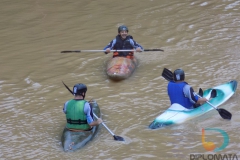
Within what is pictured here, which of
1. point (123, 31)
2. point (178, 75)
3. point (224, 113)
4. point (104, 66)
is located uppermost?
point (123, 31)

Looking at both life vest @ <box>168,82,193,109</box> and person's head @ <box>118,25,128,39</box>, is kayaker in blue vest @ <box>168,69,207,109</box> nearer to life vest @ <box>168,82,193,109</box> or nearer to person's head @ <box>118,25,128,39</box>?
life vest @ <box>168,82,193,109</box>

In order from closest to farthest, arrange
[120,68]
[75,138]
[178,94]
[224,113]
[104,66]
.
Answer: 1. [75,138]
2. [224,113]
3. [178,94]
4. [120,68]
5. [104,66]

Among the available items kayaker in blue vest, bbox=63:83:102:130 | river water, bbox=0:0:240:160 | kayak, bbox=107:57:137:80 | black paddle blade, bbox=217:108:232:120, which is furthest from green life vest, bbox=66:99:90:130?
kayak, bbox=107:57:137:80

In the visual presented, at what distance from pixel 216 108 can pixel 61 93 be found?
3.49 metres

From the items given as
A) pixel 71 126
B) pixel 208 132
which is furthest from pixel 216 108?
pixel 71 126

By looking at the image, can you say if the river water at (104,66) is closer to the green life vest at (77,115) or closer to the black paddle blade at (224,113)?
the black paddle blade at (224,113)

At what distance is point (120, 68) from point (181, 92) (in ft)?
8.40

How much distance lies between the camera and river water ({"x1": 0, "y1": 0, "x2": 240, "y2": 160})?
789cm

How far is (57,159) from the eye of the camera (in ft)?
24.6

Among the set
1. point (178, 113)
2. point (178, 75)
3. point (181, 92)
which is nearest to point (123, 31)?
point (178, 75)

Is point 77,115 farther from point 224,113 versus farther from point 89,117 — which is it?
point 224,113

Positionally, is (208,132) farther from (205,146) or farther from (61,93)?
(61,93)

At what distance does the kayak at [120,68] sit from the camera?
10523 millimetres

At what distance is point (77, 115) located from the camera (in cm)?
775
